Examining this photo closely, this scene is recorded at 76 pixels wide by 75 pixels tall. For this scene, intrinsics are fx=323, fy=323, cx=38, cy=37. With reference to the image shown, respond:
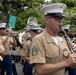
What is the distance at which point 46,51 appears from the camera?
3.54 m

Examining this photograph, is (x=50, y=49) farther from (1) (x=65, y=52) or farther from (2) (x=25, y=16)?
(2) (x=25, y=16)

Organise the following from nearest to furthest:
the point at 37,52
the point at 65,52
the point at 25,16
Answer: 1. the point at 37,52
2. the point at 65,52
3. the point at 25,16

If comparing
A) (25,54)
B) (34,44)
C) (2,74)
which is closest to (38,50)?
(34,44)

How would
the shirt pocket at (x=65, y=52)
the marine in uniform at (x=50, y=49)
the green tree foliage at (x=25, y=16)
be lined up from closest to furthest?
1. the marine in uniform at (x=50, y=49)
2. the shirt pocket at (x=65, y=52)
3. the green tree foliage at (x=25, y=16)

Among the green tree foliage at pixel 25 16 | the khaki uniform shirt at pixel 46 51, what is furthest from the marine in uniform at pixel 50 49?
the green tree foliage at pixel 25 16

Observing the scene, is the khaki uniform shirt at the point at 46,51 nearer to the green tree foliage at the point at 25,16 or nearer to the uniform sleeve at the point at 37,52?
the uniform sleeve at the point at 37,52

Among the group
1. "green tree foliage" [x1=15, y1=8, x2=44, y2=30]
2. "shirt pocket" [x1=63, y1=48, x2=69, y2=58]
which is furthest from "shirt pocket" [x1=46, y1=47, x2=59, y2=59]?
"green tree foliage" [x1=15, y1=8, x2=44, y2=30]

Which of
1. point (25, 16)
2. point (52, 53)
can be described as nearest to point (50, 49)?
point (52, 53)

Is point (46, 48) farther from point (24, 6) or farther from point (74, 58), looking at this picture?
point (24, 6)

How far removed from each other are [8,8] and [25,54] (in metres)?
23.4

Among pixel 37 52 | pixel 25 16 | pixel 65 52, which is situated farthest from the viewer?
pixel 25 16

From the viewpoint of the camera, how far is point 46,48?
11.6ft

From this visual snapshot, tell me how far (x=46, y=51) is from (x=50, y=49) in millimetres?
49

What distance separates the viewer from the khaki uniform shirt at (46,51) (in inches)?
138
